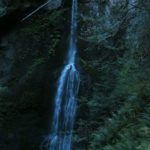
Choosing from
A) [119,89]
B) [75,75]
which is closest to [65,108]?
[75,75]

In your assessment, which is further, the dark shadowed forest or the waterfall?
the waterfall

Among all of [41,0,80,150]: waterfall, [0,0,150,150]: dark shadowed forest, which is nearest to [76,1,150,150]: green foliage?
[0,0,150,150]: dark shadowed forest

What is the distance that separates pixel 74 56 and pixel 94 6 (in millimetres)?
2071

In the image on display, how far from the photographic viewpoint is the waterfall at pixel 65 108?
1213 cm

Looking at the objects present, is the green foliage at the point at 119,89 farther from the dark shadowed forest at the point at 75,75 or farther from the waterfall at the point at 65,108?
the waterfall at the point at 65,108

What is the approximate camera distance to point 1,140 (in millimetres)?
12742

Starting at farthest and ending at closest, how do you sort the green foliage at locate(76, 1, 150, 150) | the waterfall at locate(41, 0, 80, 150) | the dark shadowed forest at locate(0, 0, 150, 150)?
the waterfall at locate(41, 0, 80, 150) → the dark shadowed forest at locate(0, 0, 150, 150) → the green foliage at locate(76, 1, 150, 150)

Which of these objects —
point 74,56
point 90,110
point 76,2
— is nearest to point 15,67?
point 74,56

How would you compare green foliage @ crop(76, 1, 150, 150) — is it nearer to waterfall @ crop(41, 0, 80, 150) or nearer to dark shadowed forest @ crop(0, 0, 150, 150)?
dark shadowed forest @ crop(0, 0, 150, 150)

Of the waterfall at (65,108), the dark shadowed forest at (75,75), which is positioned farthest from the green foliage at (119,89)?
the waterfall at (65,108)

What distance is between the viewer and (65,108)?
12.7 m

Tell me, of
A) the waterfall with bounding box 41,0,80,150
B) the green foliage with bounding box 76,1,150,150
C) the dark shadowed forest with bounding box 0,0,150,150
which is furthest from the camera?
the waterfall with bounding box 41,0,80,150

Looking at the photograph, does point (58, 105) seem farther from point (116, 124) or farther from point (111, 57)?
point (116, 124)

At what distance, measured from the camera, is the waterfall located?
1213 cm
